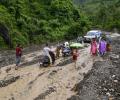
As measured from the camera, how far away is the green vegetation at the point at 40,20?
153ft

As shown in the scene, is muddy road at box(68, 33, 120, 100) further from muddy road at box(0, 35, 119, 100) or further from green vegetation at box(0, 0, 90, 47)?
green vegetation at box(0, 0, 90, 47)

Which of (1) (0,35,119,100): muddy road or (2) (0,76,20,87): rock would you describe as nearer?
(1) (0,35,119,100): muddy road

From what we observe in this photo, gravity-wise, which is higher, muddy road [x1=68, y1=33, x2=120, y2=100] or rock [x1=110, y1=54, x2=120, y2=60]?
muddy road [x1=68, y1=33, x2=120, y2=100]

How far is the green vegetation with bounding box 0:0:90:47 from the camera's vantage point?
46572mm

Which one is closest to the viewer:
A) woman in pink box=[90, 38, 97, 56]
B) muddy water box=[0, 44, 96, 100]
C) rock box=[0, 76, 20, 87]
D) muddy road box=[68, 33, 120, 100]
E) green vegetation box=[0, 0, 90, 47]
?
muddy road box=[68, 33, 120, 100]

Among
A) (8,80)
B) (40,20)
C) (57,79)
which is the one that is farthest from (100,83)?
(40,20)

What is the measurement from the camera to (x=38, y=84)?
70.7ft

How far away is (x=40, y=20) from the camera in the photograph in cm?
5472

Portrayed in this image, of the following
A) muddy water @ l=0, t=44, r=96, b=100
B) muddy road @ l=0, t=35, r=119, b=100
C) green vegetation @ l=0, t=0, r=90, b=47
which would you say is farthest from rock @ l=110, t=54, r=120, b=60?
green vegetation @ l=0, t=0, r=90, b=47

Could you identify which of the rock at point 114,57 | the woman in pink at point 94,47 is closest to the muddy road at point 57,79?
the rock at point 114,57

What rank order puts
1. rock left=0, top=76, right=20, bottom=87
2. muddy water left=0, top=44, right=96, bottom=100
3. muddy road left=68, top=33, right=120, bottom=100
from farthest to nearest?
rock left=0, top=76, right=20, bottom=87, muddy water left=0, top=44, right=96, bottom=100, muddy road left=68, top=33, right=120, bottom=100

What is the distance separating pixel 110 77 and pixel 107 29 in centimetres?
7032

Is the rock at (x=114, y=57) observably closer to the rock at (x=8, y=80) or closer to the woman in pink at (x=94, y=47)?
the woman in pink at (x=94, y=47)

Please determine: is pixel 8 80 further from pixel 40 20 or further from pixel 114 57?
pixel 40 20
